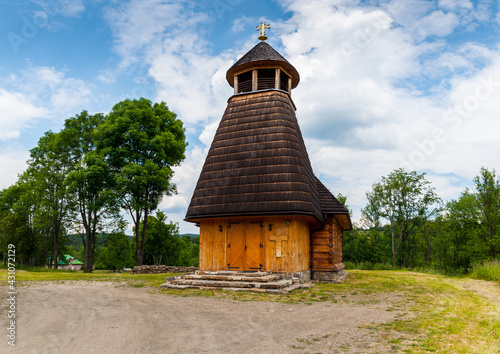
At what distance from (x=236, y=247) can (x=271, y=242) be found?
1.62 meters

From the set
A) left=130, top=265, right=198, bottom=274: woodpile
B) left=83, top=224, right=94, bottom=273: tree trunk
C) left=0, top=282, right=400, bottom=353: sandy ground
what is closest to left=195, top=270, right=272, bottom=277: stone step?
left=0, top=282, right=400, bottom=353: sandy ground

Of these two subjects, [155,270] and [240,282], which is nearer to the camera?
[240,282]

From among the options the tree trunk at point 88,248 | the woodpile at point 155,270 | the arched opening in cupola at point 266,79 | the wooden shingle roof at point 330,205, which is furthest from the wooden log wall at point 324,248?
the tree trunk at point 88,248

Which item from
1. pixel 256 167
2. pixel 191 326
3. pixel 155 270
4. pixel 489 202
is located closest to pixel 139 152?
pixel 155 270

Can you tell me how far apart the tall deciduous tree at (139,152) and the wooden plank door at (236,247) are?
396 inches

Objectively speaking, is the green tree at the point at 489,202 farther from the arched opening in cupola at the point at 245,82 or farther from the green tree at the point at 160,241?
the green tree at the point at 160,241

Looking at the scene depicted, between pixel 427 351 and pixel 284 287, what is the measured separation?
7.15 m

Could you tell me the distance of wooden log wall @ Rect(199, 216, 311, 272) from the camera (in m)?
13.3

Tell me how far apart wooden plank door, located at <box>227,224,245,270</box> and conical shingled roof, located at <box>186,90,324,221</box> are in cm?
100

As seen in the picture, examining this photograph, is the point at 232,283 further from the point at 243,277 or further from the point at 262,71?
the point at 262,71

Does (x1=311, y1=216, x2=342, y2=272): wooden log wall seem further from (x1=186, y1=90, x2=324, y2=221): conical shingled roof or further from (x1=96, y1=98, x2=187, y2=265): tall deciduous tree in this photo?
(x1=96, y1=98, x2=187, y2=265): tall deciduous tree

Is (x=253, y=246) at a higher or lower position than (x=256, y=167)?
lower

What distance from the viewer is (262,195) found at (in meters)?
13.6

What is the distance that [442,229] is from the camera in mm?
35562
